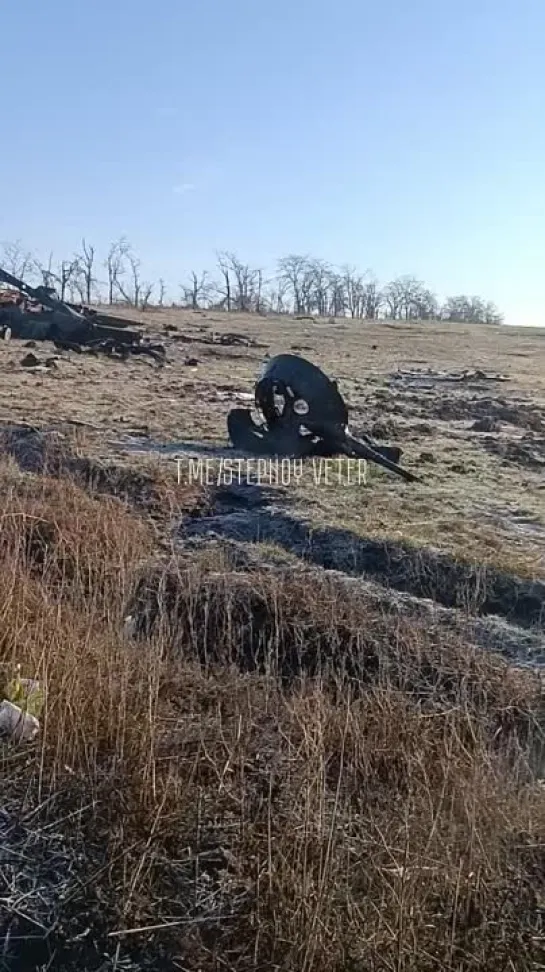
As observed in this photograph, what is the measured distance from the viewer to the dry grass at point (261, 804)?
8.92 ft

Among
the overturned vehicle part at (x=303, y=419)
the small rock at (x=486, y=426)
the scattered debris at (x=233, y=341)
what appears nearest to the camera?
the overturned vehicle part at (x=303, y=419)

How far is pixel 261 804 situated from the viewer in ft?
10.9

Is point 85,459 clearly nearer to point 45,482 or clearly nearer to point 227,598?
point 45,482

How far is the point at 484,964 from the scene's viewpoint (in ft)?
8.68

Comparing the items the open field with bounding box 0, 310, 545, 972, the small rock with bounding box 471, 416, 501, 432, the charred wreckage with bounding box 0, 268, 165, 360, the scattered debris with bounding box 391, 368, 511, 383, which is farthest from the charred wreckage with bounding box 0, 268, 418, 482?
the charred wreckage with bounding box 0, 268, 165, 360

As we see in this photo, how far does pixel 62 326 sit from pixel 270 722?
19.4 meters

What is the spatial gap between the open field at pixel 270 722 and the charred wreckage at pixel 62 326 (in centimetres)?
1215

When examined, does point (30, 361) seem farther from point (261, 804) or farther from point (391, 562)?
point (261, 804)

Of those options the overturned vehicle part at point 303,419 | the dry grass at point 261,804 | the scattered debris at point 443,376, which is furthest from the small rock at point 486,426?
the dry grass at point 261,804

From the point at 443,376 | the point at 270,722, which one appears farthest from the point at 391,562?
the point at 443,376

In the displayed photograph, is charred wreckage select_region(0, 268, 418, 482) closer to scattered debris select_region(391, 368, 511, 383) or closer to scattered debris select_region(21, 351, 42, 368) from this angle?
scattered debris select_region(21, 351, 42, 368)

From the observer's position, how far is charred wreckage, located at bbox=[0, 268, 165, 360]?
21328 mm

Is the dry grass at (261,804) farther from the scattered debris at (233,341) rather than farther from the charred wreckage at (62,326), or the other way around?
the scattered debris at (233,341)

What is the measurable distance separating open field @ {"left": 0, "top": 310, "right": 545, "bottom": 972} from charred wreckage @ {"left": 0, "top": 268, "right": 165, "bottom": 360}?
12155mm
